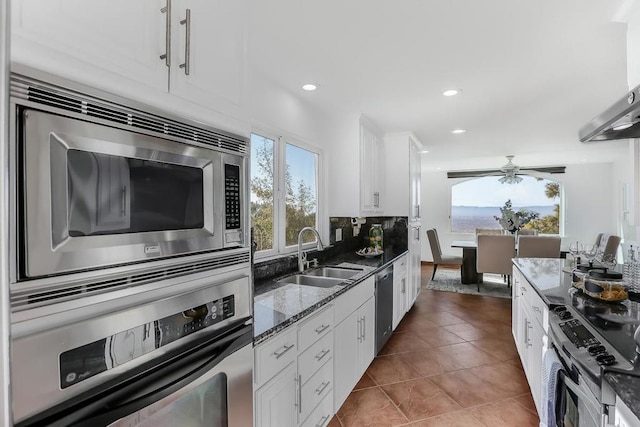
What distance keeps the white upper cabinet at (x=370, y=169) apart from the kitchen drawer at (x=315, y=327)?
1.66 m

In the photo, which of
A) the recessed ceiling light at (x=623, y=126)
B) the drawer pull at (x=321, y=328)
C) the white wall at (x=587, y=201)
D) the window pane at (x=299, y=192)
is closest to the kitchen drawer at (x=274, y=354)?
the drawer pull at (x=321, y=328)

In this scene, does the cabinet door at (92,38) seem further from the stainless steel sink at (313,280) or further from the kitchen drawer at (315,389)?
the stainless steel sink at (313,280)

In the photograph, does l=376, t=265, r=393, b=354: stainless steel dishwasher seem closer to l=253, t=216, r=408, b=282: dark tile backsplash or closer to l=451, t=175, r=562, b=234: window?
l=253, t=216, r=408, b=282: dark tile backsplash

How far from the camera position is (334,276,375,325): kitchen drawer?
6.65ft

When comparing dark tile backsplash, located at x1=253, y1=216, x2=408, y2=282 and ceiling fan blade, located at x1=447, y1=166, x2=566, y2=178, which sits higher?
ceiling fan blade, located at x1=447, y1=166, x2=566, y2=178

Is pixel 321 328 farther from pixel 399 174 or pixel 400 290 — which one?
pixel 399 174

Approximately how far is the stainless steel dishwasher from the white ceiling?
162 centimetres

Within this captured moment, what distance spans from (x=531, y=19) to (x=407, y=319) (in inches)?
131

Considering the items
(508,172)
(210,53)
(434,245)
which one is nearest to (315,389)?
(210,53)

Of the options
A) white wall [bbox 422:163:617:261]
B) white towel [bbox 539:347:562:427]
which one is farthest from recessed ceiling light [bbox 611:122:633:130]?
white wall [bbox 422:163:617:261]

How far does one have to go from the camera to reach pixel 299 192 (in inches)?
120

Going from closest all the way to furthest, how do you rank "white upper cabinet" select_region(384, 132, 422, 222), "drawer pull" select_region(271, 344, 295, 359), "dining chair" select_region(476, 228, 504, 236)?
"drawer pull" select_region(271, 344, 295, 359), "white upper cabinet" select_region(384, 132, 422, 222), "dining chair" select_region(476, 228, 504, 236)

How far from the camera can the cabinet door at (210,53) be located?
94cm

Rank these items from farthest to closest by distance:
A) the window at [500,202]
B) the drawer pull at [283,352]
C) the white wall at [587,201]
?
the window at [500,202]
the white wall at [587,201]
the drawer pull at [283,352]
